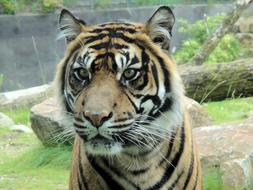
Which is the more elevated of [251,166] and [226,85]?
→ [251,166]

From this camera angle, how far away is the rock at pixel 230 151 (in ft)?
15.4

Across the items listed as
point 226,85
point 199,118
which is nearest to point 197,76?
point 226,85

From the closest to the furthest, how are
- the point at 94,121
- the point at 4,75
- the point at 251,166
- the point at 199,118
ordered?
1. the point at 94,121
2. the point at 251,166
3. the point at 199,118
4. the point at 4,75

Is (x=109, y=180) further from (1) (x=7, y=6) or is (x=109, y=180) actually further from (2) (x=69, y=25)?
(1) (x=7, y=6)

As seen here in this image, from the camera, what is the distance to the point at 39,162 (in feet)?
21.2

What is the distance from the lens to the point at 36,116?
6.47 m

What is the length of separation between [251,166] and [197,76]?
→ 3.82m

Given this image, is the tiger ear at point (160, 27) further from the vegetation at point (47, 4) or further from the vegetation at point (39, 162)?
the vegetation at point (47, 4)

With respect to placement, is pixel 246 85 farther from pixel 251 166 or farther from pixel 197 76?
pixel 251 166

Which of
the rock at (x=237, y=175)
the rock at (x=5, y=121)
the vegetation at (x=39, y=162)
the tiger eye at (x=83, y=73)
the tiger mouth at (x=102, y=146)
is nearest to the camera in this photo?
the tiger mouth at (x=102, y=146)

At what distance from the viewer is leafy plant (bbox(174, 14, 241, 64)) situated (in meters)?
12.3

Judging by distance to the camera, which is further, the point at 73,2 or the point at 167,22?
the point at 73,2

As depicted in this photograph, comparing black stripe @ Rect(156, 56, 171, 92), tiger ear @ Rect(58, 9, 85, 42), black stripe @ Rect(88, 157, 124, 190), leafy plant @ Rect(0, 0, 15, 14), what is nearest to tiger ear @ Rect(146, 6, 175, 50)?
black stripe @ Rect(156, 56, 171, 92)

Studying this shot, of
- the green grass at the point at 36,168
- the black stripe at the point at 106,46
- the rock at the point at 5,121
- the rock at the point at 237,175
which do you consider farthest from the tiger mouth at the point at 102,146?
the rock at the point at 5,121
